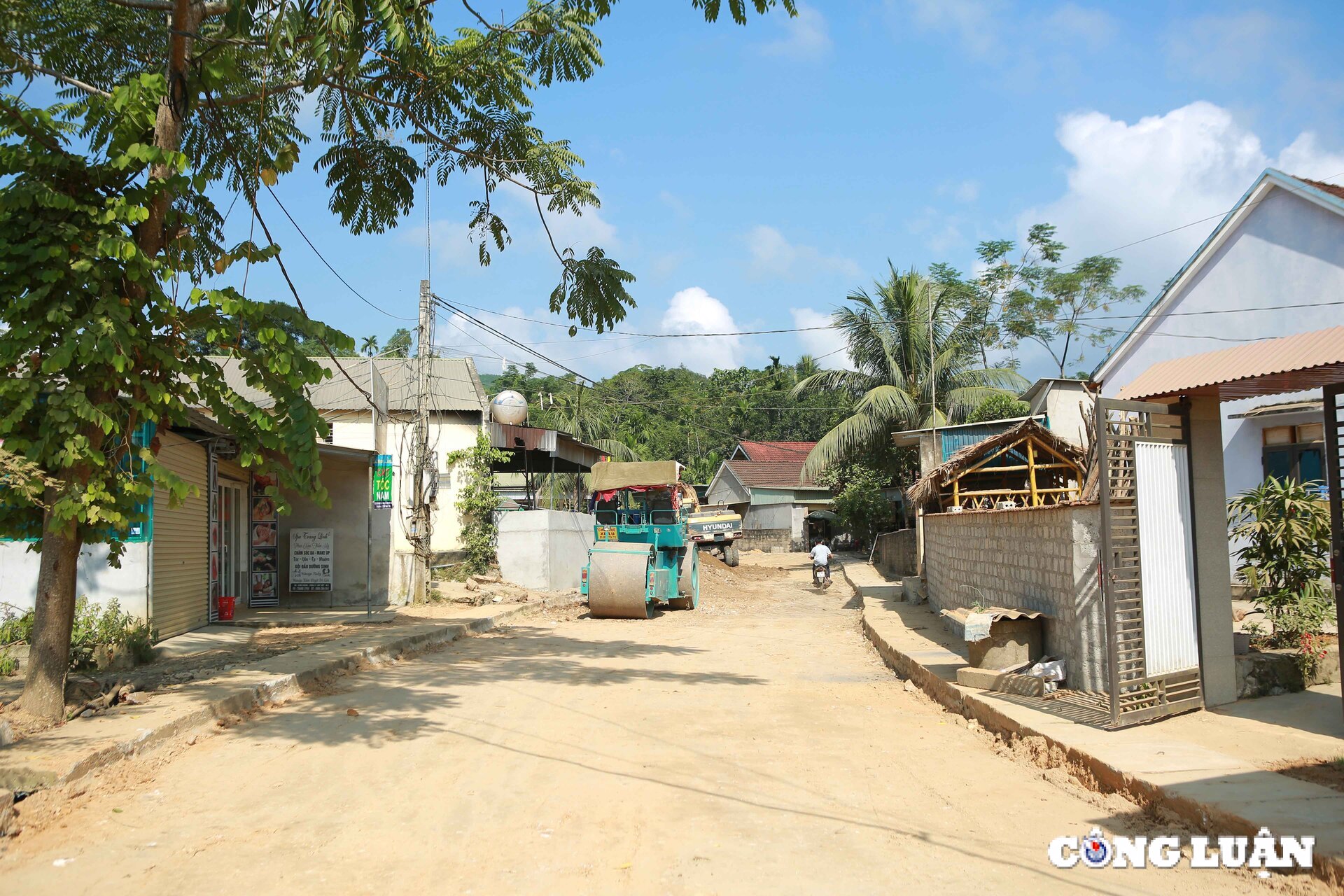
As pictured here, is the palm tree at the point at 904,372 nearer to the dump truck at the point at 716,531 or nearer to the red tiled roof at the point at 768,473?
the dump truck at the point at 716,531

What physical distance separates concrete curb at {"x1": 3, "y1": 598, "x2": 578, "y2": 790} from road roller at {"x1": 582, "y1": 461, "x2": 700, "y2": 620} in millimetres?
2504

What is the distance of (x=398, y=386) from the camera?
22891mm

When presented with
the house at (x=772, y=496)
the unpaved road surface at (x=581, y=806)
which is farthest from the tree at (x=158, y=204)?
Answer: the house at (x=772, y=496)

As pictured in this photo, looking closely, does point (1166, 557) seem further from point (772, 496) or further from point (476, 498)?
point (772, 496)

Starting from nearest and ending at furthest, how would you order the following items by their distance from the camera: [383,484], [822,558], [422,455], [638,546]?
Answer: 1. [383,484]
2. [638,546]
3. [422,455]
4. [822,558]

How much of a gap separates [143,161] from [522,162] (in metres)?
4.22

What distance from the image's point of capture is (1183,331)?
61.7 feet

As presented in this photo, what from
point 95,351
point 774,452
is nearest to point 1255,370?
point 95,351

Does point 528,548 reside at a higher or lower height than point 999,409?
lower

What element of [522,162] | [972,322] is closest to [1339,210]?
[522,162]

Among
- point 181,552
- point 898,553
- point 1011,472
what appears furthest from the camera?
point 898,553

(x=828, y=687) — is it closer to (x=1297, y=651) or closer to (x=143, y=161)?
(x=1297, y=651)

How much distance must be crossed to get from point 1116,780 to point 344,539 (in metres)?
17.6

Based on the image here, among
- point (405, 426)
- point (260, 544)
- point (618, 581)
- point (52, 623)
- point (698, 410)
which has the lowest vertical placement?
point (618, 581)
